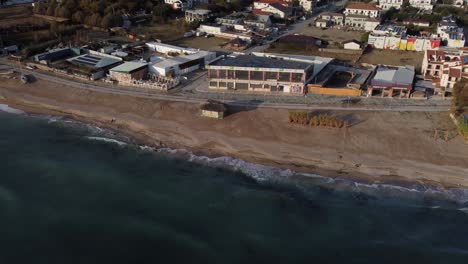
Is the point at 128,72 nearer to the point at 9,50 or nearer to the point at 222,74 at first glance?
the point at 222,74

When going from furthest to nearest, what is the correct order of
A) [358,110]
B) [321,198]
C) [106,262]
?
[358,110]
[321,198]
[106,262]

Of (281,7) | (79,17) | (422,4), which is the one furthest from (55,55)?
(422,4)

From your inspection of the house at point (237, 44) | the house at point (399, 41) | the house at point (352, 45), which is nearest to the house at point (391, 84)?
the house at point (352, 45)

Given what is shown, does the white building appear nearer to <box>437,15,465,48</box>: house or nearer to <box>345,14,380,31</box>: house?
<box>437,15,465,48</box>: house

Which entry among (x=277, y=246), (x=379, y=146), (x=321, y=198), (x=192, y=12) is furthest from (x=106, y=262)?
(x=192, y=12)

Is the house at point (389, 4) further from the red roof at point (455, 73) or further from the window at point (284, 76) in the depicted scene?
the window at point (284, 76)

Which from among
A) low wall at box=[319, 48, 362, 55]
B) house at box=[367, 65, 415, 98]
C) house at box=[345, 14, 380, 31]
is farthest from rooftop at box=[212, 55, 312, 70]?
house at box=[345, 14, 380, 31]

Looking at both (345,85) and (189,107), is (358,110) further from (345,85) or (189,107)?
(189,107)
